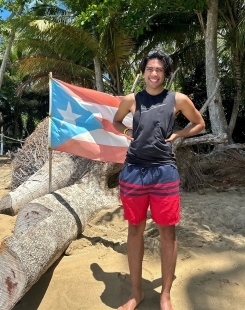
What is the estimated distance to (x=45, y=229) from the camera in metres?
3.23

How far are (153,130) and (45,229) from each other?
1441 mm

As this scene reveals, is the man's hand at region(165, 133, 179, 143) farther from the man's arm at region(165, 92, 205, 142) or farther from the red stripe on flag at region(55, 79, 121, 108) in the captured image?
the red stripe on flag at region(55, 79, 121, 108)

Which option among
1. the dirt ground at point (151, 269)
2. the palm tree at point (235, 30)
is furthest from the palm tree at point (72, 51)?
the dirt ground at point (151, 269)

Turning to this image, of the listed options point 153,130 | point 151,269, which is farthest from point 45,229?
point 153,130

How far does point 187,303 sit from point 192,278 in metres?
0.34

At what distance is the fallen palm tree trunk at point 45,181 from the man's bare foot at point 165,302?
2.87m

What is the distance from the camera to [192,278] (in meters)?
3.05

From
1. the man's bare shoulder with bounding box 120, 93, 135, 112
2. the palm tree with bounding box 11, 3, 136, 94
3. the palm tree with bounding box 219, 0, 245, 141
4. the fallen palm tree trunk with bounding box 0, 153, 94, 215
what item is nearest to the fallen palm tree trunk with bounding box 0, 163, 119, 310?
the fallen palm tree trunk with bounding box 0, 153, 94, 215

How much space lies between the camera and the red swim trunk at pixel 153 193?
2.54 meters

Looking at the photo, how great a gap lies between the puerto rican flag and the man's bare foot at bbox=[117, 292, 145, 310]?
191cm

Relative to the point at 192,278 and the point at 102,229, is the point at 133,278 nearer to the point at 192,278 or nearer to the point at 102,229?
the point at 192,278

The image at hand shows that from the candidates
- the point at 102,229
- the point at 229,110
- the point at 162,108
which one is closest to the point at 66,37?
the point at 229,110

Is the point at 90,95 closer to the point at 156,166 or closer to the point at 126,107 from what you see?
the point at 126,107

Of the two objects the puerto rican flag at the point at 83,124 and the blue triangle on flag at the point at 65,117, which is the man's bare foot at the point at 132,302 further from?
the blue triangle on flag at the point at 65,117
